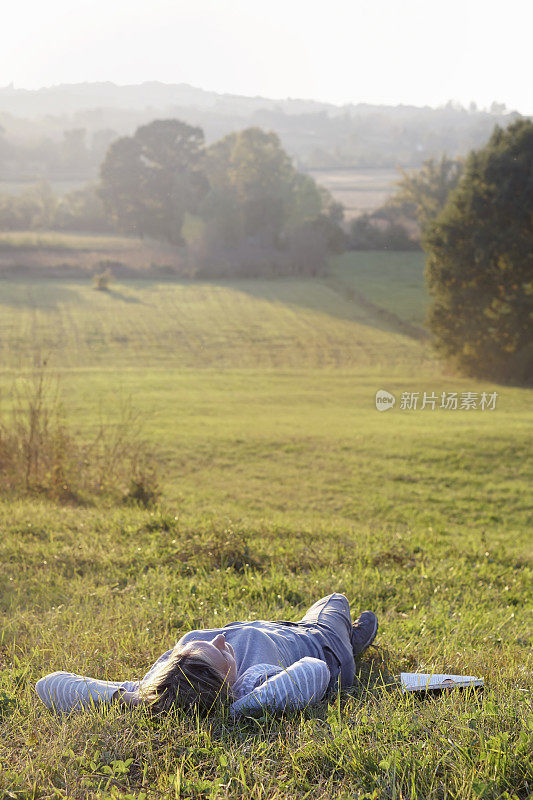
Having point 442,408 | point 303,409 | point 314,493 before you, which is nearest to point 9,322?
point 303,409

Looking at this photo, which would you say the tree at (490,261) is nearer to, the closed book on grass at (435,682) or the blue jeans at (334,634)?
the blue jeans at (334,634)

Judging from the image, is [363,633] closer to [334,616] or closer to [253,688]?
[334,616]

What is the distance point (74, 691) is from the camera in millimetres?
2715

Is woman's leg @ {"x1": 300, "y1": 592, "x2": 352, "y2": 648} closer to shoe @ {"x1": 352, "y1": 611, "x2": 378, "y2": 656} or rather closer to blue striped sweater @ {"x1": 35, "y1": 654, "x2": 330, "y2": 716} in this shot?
shoe @ {"x1": 352, "y1": 611, "x2": 378, "y2": 656}

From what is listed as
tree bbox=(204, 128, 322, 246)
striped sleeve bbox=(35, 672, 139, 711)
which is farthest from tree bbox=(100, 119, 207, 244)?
striped sleeve bbox=(35, 672, 139, 711)

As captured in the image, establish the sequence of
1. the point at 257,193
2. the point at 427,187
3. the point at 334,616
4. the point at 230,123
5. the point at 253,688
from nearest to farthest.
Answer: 1. the point at 253,688
2. the point at 334,616
3. the point at 257,193
4. the point at 427,187
5. the point at 230,123

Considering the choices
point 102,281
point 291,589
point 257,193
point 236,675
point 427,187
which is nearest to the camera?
point 236,675

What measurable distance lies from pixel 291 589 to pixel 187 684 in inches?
83.9

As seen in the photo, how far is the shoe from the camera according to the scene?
11.4 ft

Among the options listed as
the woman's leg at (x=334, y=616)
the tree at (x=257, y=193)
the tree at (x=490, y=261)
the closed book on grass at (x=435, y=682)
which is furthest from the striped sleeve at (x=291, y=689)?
the tree at (x=257, y=193)

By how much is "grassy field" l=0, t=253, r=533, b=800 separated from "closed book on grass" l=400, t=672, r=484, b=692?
117mm

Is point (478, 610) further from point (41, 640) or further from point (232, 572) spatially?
point (41, 640)

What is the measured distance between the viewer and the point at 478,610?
15.1 ft

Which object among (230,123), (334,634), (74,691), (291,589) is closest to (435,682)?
(334,634)
